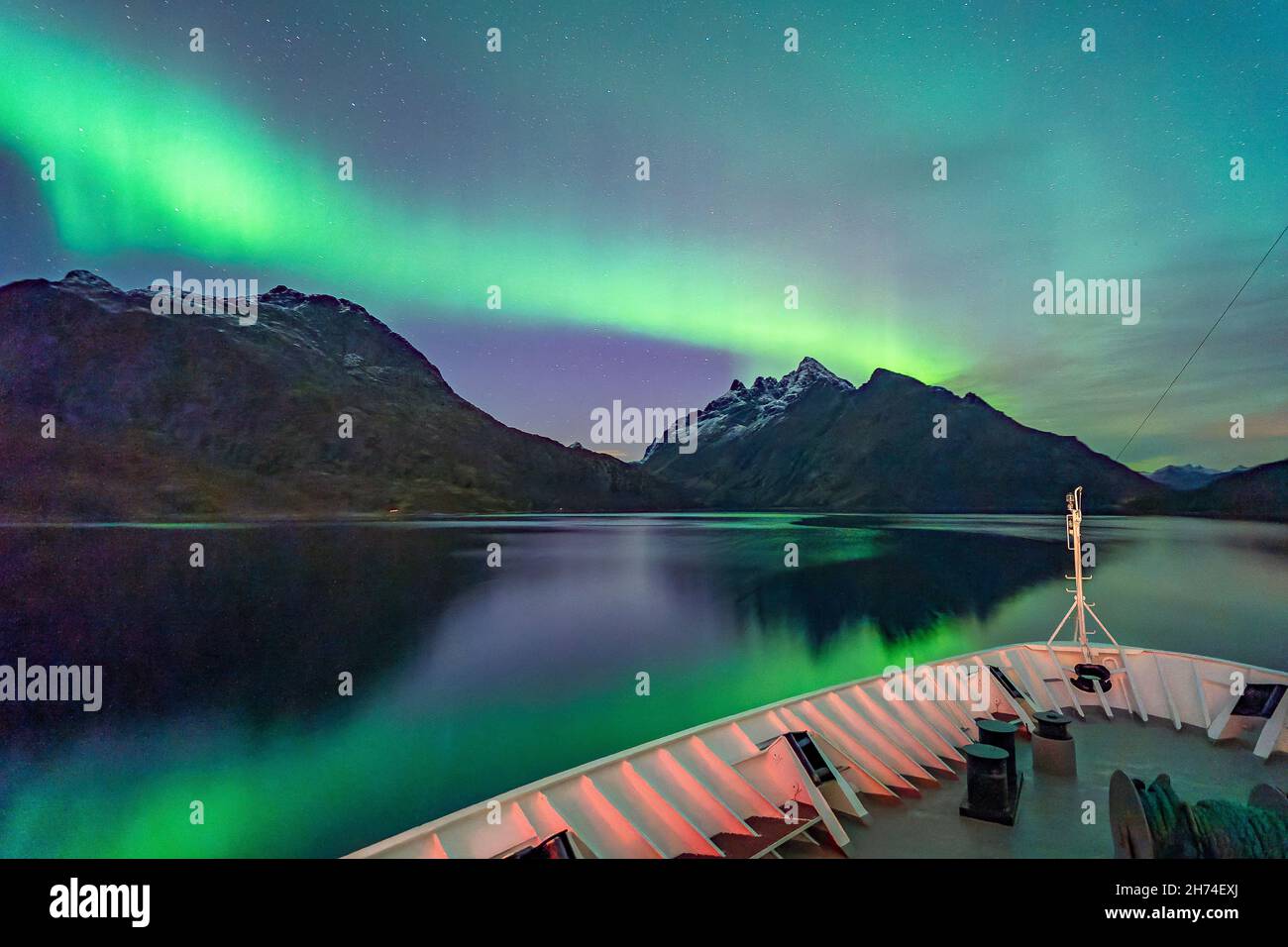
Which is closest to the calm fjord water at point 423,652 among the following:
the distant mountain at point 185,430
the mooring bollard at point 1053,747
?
the mooring bollard at point 1053,747

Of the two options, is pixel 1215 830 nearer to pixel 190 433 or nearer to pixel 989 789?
pixel 989 789

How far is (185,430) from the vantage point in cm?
15700

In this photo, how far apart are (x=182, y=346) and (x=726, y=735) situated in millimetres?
216495

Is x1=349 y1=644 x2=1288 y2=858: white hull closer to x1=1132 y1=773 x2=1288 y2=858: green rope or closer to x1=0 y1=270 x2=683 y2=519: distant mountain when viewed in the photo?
x1=1132 y1=773 x2=1288 y2=858: green rope

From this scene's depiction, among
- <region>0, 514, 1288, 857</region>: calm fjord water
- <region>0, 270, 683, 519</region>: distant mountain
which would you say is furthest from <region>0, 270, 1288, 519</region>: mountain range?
<region>0, 514, 1288, 857</region>: calm fjord water

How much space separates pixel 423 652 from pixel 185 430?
164458 mm

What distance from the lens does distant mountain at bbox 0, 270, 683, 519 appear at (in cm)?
13912

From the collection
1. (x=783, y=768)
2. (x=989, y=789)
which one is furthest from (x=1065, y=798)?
(x=783, y=768)

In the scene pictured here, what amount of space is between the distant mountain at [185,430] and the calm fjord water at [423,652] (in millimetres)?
70602

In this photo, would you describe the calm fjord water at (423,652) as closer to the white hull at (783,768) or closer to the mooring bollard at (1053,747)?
the white hull at (783,768)

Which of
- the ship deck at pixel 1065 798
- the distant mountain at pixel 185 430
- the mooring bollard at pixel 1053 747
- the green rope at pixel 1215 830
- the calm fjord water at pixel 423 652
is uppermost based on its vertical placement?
the distant mountain at pixel 185 430

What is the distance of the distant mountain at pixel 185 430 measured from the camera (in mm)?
139125
